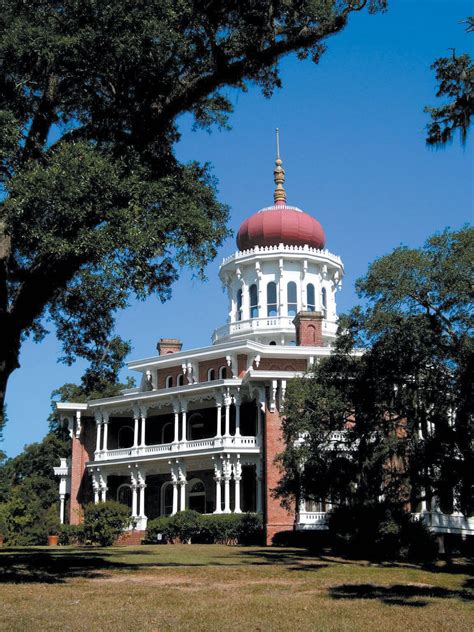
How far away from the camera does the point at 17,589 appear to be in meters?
15.4

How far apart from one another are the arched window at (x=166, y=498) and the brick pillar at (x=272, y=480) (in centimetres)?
916

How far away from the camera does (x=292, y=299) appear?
54.5 metres

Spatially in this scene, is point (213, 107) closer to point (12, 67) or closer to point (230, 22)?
point (230, 22)

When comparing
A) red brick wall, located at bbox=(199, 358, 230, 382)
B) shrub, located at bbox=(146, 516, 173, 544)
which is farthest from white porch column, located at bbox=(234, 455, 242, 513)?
red brick wall, located at bbox=(199, 358, 230, 382)

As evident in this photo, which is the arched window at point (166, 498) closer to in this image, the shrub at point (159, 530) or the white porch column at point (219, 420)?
the shrub at point (159, 530)

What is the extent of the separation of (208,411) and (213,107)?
28.3 meters

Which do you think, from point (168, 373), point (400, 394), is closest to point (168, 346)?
point (168, 373)

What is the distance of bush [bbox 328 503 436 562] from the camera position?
26891 mm

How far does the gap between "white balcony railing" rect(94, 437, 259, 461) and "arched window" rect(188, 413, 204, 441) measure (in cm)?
177

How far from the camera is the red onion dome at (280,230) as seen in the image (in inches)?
2216

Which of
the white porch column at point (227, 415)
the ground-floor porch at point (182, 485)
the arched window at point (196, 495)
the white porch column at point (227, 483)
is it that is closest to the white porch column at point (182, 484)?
the ground-floor porch at point (182, 485)

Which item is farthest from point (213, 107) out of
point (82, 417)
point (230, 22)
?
point (82, 417)

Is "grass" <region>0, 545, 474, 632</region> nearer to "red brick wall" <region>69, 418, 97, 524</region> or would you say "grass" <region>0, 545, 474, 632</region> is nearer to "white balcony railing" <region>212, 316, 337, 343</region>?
"red brick wall" <region>69, 418, 97, 524</region>

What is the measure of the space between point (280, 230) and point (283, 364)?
13.6 m
